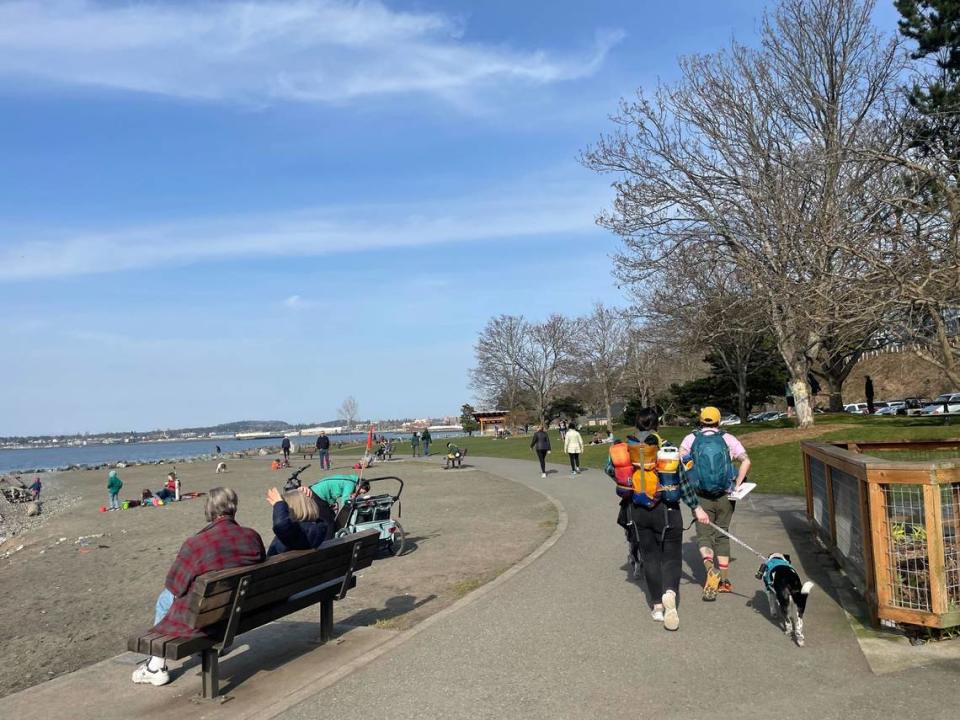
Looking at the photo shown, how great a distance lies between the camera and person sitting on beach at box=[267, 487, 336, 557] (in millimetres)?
6465

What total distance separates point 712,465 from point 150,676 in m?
5.03

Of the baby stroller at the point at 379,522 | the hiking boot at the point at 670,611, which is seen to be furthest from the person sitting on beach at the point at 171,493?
the hiking boot at the point at 670,611

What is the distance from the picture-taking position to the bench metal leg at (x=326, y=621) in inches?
Answer: 260

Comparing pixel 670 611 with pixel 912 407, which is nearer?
pixel 670 611

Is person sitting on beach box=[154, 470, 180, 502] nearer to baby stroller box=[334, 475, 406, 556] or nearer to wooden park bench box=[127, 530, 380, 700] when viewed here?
baby stroller box=[334, 475, 406, 556]

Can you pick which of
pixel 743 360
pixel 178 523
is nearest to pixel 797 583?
pixel 178 523

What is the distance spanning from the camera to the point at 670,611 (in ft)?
20.9

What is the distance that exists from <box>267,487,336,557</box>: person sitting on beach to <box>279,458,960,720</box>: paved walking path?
4.33 feet

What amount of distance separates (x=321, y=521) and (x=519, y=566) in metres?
2.85

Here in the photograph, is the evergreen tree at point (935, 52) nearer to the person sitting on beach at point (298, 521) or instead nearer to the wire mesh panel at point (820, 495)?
the wire mesh panel at point (820, 495)

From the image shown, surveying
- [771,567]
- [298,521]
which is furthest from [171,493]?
[771,567]

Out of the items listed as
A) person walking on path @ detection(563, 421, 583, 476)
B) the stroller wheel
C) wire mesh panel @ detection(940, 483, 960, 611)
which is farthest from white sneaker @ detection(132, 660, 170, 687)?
person walking on path @ detection(563, 421, 583, 476)

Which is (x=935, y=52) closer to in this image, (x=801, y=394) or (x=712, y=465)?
(x=801, y=394)

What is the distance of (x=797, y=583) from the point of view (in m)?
5.85
